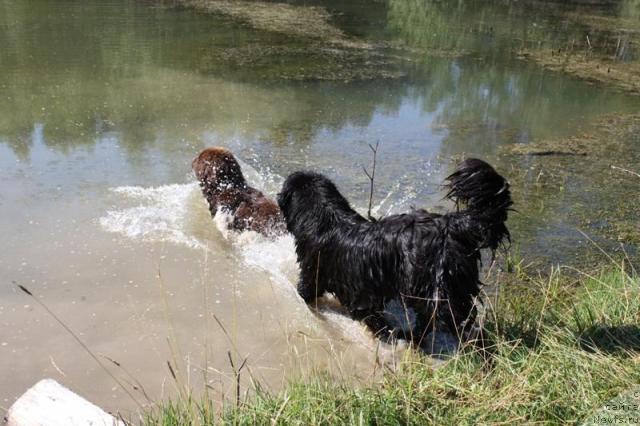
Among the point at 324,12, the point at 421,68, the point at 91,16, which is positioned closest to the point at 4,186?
the point at 421,68

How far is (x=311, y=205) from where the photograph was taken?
453cm

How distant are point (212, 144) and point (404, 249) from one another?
4.69m

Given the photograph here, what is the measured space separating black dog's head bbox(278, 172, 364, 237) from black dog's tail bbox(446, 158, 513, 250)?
3.44 ft

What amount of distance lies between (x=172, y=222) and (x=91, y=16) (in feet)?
37.2

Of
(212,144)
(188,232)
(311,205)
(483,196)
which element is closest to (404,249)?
(483,196)

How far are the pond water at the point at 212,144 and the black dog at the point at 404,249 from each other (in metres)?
0.37

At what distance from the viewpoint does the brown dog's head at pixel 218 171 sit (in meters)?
5.97

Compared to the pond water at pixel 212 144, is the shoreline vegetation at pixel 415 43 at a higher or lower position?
higher

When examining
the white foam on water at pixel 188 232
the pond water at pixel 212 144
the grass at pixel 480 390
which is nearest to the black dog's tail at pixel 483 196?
A: the grass at pixel 480 390

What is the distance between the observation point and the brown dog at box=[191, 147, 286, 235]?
5606mm

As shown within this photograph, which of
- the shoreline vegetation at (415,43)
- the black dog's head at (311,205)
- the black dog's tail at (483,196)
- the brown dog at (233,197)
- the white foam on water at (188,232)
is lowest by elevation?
the white foam on water at (188,232)

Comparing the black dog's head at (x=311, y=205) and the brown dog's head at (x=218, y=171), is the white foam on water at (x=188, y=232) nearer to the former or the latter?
the brown dog's head at (x=218, y=171)

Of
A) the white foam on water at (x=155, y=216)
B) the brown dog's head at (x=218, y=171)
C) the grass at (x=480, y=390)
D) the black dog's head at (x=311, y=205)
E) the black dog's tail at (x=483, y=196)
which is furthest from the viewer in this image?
the brown dog's head at (x=218, y=171)

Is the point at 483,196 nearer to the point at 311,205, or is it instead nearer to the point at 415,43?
the point at 311,205
